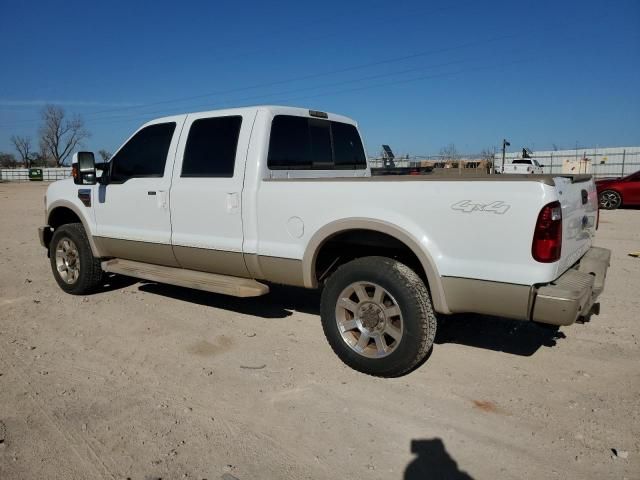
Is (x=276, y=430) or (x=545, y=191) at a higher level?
(x=545, y=191)

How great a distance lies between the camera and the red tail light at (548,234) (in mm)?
3059

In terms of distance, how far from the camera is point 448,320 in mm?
5133

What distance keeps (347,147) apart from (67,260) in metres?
3.69

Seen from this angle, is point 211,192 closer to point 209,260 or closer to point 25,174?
point 209,260

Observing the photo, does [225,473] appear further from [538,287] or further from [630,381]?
[630,381]

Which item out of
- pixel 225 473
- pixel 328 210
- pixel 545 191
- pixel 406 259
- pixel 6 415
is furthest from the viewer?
pixel 406 259

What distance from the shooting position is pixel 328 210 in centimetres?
389

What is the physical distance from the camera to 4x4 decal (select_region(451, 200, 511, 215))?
3.14 m

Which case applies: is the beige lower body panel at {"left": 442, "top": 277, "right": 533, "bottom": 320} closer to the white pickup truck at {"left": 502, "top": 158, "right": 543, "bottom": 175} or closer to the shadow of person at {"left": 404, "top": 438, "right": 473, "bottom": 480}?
the shadow of person at {"left": 404, "top": 438, "right": 473, "bottom": 480}

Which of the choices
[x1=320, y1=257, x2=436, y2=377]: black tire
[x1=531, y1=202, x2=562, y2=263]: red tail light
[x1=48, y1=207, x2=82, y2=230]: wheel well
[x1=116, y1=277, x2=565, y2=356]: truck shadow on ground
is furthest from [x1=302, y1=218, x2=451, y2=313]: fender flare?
[x1=48, y1=207, x2=82, y2=230]: wheel well

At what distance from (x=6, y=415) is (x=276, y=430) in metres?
1.78

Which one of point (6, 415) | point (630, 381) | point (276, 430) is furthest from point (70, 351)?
point (630, 381)

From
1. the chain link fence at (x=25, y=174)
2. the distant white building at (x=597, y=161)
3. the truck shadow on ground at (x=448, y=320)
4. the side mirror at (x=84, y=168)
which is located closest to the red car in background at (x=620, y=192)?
the truck shadow on ground at (x=448, y=320)

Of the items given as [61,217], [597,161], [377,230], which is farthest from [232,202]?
[597,161]
